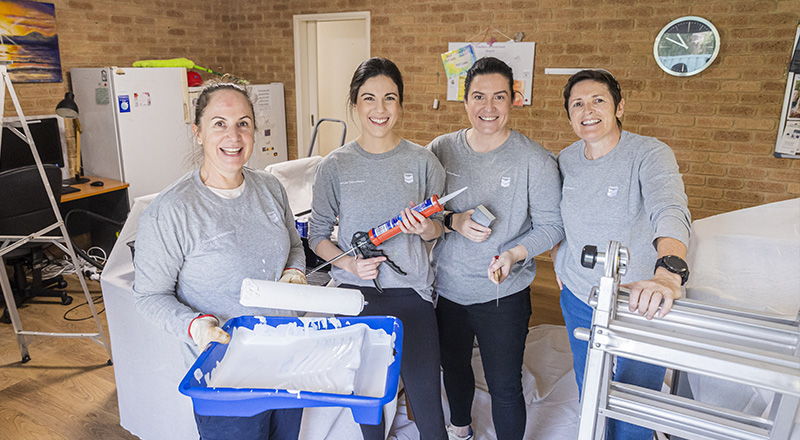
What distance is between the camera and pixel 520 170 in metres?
1.61

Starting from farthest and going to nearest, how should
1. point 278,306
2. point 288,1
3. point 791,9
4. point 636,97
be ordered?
point 288,1
point 636,97
point 791,9
point 278,306

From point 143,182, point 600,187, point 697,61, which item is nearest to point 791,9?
point 697,61

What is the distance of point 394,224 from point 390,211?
110mm

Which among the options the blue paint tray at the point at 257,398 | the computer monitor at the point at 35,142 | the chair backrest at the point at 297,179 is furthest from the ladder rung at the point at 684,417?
the computer monitor at the point at 35,142

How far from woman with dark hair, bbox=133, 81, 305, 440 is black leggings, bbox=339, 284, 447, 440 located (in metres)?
0.28

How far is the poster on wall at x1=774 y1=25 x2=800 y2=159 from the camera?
337cm

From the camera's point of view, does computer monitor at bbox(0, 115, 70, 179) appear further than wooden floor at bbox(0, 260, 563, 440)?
Yes

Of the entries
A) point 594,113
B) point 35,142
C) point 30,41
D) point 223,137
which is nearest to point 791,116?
point 594,113

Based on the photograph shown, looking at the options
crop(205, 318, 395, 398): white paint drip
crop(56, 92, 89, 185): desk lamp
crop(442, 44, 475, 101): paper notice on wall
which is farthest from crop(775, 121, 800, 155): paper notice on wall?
crop(56, 92, 89, 185): desk lamp

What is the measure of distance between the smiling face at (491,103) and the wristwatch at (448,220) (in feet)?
0.88

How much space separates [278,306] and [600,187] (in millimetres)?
907

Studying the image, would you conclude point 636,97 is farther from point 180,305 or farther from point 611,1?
point 180,305

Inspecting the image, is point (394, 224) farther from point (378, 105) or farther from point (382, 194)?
point (378, 105)

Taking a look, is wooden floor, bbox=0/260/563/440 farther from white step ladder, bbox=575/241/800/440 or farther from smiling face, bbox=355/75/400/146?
white step ladder, bbox=575/241/800/440
